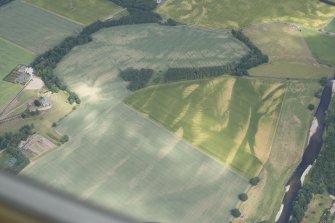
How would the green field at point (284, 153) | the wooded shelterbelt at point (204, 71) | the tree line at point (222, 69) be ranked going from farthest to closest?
the tree line at point (222, 69)
the wooded shelterbelt at point (204, 71)
the green field at point (284, 153)

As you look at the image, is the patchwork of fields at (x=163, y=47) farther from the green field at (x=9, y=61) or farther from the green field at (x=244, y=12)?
the green field at (x=9, y=61)

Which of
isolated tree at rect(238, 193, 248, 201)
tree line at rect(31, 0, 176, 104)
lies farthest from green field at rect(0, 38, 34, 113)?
isolated tree at rect(238, 193, 248, 201)

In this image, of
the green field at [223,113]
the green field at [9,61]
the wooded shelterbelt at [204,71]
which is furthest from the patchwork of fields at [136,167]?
the green field at [9,61]

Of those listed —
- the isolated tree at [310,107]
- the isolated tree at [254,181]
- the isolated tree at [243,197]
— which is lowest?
the isolated tree at [243,197]

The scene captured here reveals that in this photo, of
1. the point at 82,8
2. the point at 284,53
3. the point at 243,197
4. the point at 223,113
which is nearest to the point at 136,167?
the point at 243,197

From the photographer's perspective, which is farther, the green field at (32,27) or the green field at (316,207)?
the green field at (32,27)

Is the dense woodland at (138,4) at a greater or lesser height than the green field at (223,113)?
greater

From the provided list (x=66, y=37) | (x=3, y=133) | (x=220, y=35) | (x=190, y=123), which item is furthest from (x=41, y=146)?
(x=220, y=35)
